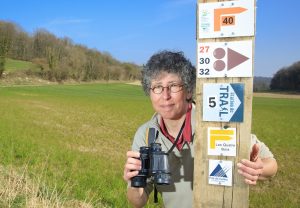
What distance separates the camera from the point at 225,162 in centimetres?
235

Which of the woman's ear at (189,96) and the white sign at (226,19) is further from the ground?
the white sign at (226,19)

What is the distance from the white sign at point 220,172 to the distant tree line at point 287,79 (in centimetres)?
11065

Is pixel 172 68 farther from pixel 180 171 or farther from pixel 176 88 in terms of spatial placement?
pixel 180 171

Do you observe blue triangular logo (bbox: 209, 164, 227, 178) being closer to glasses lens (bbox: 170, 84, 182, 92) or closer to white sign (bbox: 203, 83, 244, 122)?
white sign (bbox: 203, 83, 244, 122)

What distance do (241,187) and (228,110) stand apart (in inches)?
18.1

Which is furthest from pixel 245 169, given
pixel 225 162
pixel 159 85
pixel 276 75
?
pixel 276 75

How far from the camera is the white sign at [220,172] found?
92.6 inches

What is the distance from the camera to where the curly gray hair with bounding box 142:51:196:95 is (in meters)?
2.78

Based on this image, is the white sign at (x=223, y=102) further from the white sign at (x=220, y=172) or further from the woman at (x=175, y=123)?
the woman at (x=175, y=123)

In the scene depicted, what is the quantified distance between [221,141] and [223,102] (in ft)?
0.76

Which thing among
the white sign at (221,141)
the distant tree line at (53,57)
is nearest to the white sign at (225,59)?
the white sign at (221,141)

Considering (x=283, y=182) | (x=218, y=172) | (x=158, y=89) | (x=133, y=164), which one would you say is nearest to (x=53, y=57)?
(x=283, y=182)

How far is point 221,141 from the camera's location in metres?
2.36

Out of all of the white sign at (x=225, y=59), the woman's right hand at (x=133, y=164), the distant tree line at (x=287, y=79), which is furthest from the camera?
the distant tree line at (x=287, y=79)
